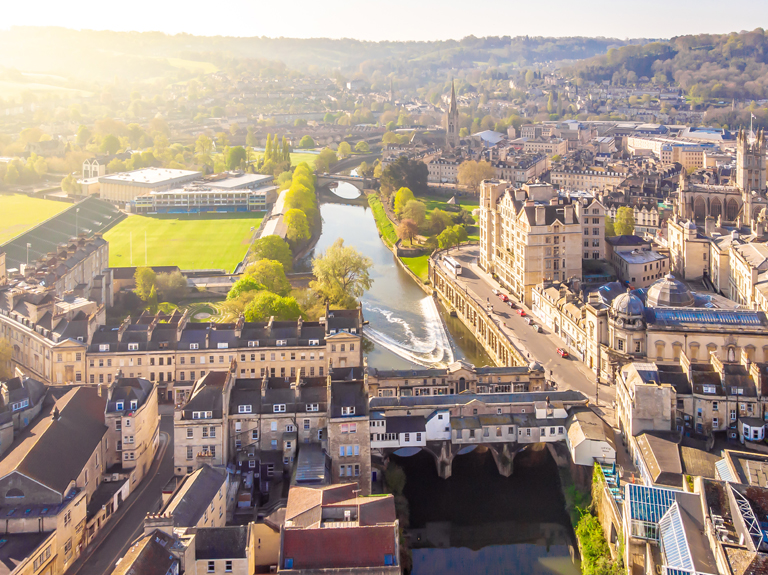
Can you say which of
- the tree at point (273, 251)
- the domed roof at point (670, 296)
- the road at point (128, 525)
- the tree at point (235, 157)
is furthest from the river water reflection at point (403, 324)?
the tree at point (235, 157)

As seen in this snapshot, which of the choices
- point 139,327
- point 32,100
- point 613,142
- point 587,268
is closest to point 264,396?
point 139,327

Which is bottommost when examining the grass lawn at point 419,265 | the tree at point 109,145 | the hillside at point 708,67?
the grass lawn at point 419,265

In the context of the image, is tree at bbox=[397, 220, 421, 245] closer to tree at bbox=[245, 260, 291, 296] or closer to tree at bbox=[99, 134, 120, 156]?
tree at bbox=[245, 260, 291, 296]

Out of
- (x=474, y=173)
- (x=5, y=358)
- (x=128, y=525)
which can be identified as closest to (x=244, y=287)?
(x=5, y=358)

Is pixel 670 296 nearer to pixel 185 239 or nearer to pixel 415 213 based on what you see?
pixel 415 213

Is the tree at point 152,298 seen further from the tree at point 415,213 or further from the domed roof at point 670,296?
the domed roof at point 670,296

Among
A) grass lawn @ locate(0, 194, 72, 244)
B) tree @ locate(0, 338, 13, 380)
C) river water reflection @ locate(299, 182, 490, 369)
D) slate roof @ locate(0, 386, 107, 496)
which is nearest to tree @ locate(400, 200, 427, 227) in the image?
river water reflection @ locate(299, 182, 490, 369)
